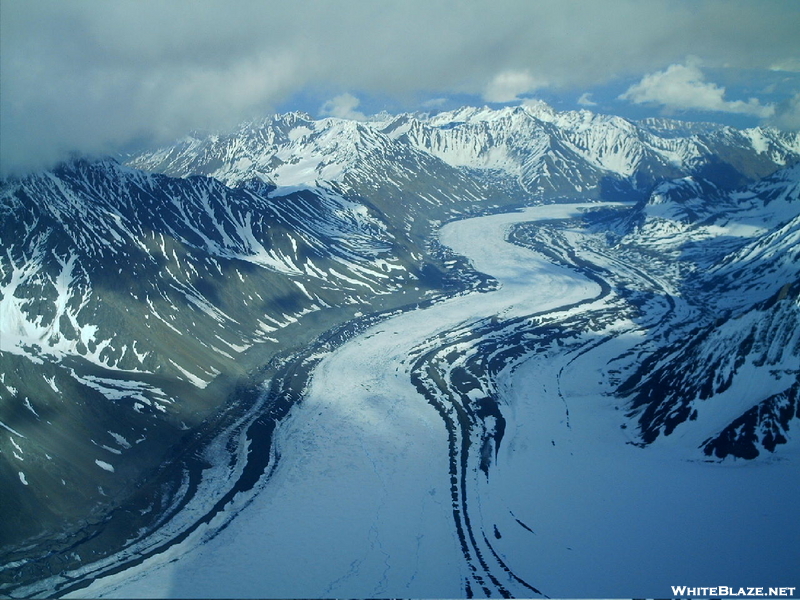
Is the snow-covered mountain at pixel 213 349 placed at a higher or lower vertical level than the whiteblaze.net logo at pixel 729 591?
higher

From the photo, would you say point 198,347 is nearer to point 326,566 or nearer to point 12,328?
point 12,328

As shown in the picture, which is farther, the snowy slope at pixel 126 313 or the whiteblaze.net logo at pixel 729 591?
the snowy slope at pixel 126 313

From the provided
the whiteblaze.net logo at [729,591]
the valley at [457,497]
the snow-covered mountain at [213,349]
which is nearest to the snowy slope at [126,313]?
the snow-covered mountain at [213,349]

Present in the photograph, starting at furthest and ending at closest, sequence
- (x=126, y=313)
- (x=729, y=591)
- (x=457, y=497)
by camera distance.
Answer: (x=126, y=313) → (x=457, y=497) → (x=729, y=591)

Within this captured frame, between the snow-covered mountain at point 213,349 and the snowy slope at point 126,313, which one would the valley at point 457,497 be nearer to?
the snow-covered mountain at point 213,349

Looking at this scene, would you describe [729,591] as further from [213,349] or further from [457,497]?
[213,349]

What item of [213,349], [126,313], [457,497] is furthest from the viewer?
[213,349]

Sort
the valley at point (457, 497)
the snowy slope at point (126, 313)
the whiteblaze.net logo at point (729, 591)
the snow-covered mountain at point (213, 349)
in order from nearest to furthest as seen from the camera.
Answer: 1. the whiteblaze.net logo at point (729, 591)
2. the valley at point (457, 497)
3. the snow-covered mountain at point (213, 349)
4. the snowy slope at point (126, 313)

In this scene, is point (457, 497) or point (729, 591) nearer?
point (729, 591)

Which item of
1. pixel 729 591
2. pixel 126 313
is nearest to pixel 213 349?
pixel 126 313

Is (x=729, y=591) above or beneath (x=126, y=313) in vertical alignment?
beneath
